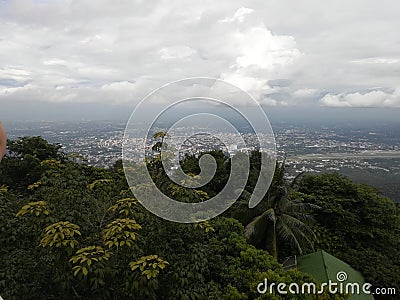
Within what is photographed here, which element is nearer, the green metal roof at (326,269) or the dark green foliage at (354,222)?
the green metal roof at (326,269)

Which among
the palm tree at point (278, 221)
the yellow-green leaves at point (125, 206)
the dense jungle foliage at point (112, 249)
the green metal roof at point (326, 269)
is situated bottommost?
the green metal roof at point (326, 269)

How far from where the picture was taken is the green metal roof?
8.67m

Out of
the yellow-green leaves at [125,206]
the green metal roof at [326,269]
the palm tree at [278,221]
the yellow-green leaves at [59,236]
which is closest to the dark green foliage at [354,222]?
the green metal roof at [326,269]

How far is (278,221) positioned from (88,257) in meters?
7.79

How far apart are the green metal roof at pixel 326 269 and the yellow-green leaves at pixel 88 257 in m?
6.88

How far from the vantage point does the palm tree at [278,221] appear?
32.4 ft

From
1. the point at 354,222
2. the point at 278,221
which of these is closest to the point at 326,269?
the point at 278,221

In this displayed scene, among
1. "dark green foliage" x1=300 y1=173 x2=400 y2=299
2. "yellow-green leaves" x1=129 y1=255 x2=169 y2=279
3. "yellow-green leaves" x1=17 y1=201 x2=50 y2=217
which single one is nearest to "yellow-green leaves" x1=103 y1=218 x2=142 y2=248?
"yellow-green leaves" x1=129 y1=255 x2=169 y2=279

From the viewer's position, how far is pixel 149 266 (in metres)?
3.37

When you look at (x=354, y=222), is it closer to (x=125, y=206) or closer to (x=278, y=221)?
(x=278, y=221)

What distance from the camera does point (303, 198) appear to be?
12.9 metres

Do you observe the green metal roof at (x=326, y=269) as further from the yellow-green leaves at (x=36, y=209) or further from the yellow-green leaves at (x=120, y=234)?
the yellow-green leaves at (x=36, y=209)

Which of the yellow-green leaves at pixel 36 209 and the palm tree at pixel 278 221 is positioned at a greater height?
the yellow-green leaves at pixel 36 209

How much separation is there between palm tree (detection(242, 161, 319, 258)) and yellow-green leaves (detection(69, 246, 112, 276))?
672 centimetres
